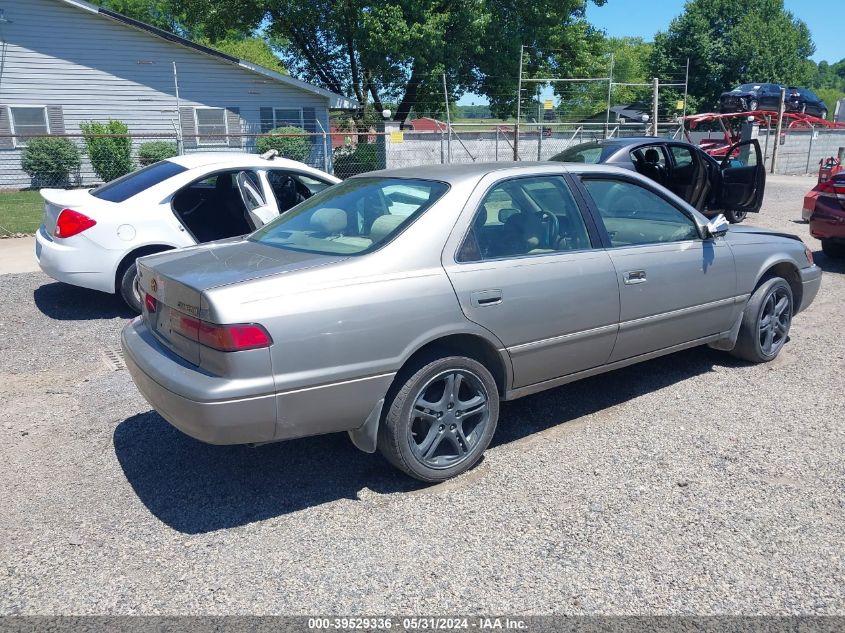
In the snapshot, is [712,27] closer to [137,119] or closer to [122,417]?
[137,119]

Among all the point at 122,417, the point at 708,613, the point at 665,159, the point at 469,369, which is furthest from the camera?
the point at 665,159

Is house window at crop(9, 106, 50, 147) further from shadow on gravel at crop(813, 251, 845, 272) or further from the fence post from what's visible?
the fence post

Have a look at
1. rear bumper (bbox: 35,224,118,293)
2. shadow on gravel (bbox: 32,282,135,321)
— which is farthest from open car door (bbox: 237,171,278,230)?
shadow on gravel (bbox: 32,282,135,321)

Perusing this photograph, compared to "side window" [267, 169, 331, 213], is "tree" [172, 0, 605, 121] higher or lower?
higher

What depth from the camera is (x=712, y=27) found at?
155 ft

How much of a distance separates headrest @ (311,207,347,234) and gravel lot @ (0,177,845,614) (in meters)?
1.26

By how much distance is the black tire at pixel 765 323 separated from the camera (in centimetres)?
535

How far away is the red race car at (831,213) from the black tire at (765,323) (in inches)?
155

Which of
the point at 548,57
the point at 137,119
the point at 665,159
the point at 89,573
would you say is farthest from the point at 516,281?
the point at 548,57

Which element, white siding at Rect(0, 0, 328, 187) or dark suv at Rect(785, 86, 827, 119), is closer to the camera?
white siding at Rect(0, 0, 328, 187)

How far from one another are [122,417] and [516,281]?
2.66 metres

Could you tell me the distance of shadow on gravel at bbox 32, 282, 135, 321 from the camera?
6984mm

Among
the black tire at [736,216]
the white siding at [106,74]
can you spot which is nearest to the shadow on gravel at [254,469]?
the black tire at [736,216]

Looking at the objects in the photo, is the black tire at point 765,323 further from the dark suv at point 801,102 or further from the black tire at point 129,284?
the dark suv at point 801,102
